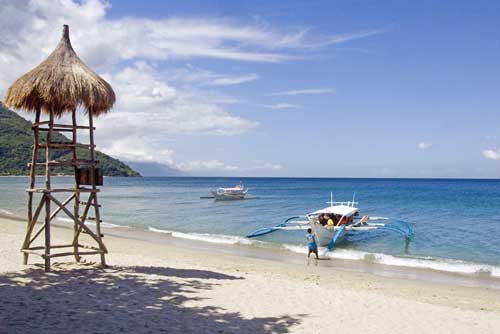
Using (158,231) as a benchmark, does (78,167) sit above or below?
above

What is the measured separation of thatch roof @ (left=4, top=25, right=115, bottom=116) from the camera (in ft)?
28.5

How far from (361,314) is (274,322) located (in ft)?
5.30

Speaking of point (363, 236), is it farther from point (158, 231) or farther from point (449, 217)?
point (449, 217)

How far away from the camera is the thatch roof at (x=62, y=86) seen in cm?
869

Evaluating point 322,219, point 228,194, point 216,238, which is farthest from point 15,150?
point 322,219

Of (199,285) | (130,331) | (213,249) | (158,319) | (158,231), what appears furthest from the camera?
(158,231)

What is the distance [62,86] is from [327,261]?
1022 cm

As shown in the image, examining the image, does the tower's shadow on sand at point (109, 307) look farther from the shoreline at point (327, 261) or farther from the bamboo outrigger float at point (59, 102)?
the shoreline at point (327, 261)

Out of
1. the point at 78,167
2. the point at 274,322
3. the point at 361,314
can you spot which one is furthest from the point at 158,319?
the point at 78,167

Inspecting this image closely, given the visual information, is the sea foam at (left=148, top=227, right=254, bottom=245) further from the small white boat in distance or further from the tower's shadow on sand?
the small white boat in distance

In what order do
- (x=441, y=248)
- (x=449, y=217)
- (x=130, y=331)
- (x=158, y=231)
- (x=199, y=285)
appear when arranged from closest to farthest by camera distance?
(x=130, y=331), (x=199, y=285), (x=441, y=248), (x=158, y=231), (x=449, y=217)

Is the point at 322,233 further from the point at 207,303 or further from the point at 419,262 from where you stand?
the point at 207,303

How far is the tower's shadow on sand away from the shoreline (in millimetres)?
6646

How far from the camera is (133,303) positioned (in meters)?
7.06
